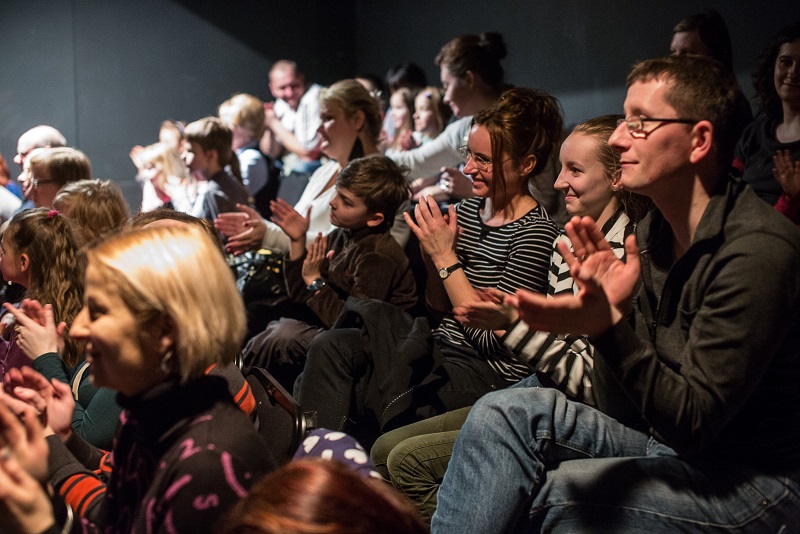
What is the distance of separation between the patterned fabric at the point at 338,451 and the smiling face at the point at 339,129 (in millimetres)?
2431

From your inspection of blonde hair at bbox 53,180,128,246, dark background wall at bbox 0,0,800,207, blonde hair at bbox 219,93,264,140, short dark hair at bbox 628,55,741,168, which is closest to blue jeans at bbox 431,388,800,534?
short dark hair at bbox 628,55,741,168

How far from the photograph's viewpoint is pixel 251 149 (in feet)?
18.8

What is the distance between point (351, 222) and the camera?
3.13 metres

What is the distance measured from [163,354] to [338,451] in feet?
1.09

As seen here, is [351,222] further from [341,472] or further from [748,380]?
[341,472]

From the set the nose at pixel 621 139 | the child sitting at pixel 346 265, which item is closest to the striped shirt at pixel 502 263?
the child sitting at pixel 346 265

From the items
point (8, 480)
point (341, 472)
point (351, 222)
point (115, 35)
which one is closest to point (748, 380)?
point (341, 472)

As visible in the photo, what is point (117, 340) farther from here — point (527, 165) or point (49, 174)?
point (49, 174)

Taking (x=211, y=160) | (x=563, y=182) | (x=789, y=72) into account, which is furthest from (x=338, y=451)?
(x=211, y=160)

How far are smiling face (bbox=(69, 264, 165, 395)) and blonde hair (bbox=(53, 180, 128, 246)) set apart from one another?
1.90 metres

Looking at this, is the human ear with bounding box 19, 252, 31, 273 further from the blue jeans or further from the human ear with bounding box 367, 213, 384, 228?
the blue jeans

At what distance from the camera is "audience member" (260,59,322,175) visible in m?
6.28

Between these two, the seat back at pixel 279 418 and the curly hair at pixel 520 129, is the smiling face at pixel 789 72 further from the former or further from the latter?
the seat back at pixel 279 418

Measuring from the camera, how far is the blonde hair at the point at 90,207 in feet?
10.6
